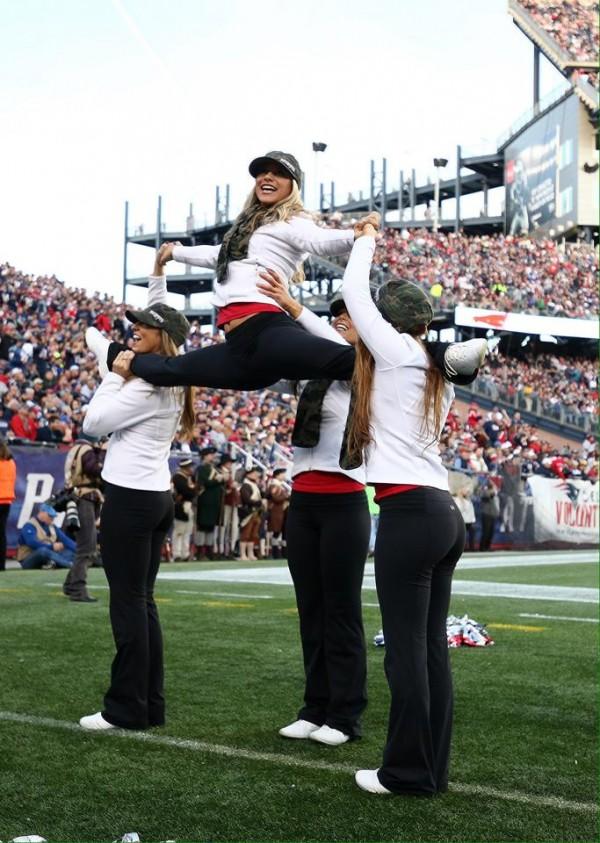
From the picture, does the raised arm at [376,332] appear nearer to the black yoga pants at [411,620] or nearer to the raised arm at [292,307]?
the black yoga pants at [411,620]

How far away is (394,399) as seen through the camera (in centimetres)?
383

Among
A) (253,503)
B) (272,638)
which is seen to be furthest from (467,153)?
(272,638)

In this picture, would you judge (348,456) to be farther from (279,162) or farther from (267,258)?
(279,162)

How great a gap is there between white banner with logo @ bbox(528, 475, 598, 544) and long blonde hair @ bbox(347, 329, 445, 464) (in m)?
22.1

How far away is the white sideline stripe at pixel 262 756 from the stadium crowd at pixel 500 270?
130 feet

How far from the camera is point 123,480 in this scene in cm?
475

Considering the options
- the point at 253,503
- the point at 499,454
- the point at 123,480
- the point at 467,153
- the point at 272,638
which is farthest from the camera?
the point at 467,153

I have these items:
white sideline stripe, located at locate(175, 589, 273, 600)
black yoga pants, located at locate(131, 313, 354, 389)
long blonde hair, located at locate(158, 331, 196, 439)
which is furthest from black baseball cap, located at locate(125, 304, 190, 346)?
white sideline stripe, located at locate(175, 589, 273, 600)

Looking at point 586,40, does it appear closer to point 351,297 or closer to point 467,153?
point 467,153

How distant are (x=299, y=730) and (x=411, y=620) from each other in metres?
1.21

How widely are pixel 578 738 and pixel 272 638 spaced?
3449 millimetres

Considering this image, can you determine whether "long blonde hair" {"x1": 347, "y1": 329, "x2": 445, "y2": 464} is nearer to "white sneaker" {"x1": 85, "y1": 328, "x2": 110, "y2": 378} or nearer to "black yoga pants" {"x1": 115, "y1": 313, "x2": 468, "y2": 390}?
"black yoga pants" {"x1": 115, "y1": 313, "x2": 468, "y2": 390}

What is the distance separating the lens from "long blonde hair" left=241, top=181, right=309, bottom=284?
15.7ft

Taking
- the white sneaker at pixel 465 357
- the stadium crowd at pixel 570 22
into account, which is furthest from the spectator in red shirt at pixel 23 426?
the stadium crowd at pixel 570 22
